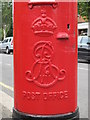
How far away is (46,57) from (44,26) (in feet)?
1.08

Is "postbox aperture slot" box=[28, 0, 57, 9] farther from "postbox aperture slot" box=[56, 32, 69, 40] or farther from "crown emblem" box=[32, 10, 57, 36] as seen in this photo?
"postbox aperture slot" box=[56, 32, 69, 40]

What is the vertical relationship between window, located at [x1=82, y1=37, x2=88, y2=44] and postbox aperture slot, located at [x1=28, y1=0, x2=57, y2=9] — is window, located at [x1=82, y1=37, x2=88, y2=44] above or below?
below

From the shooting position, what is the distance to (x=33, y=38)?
2682 mm

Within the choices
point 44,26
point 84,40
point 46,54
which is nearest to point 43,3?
point 44,26

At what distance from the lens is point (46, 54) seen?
2.70 meters

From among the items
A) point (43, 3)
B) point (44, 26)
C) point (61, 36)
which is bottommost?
point (61, 36)

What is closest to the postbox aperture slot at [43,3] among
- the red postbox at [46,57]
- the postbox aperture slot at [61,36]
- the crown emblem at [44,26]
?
the red postbox at [46,57]

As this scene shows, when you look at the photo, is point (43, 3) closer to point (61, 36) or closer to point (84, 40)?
Result: point (61, 36)

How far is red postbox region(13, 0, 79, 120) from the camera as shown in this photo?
104 inches

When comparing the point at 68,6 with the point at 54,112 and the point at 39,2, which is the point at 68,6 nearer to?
the point at 39,2

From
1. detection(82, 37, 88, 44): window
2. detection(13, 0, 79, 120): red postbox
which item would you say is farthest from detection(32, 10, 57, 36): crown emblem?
detection(82, 37, 88, 44): window

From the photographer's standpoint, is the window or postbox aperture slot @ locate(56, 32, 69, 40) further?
the window

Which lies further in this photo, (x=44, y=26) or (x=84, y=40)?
(x=84, y=40)

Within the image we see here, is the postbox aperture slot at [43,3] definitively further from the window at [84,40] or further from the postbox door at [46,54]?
the window at [84,40]
